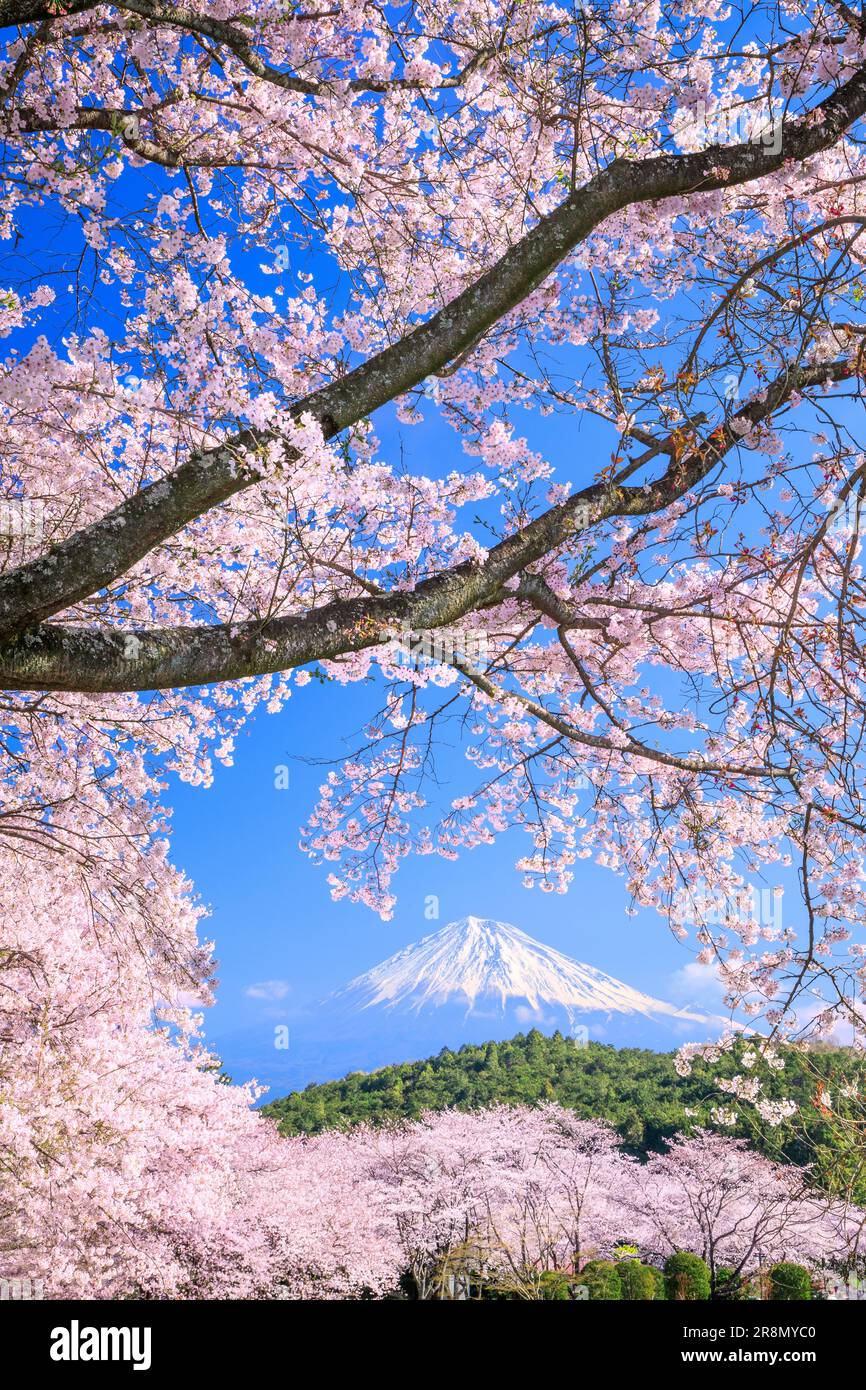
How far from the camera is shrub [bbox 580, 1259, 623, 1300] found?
586 inches

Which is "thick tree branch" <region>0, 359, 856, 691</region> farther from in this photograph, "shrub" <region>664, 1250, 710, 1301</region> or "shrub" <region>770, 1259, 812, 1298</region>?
"shrub" <region>664, 1250, 710, 1301</region>

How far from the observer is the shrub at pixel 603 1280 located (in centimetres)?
1488

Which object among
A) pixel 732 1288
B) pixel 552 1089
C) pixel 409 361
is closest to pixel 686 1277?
pixel 732 1288

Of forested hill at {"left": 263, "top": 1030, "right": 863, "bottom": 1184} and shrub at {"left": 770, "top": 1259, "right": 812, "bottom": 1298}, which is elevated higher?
forested hill at {"left": 263, "top": 1030, "right": 863, "bottom": 1184}

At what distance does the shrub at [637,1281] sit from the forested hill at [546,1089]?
11.3 feet

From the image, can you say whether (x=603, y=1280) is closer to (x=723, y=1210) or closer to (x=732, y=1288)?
(x=732, y=1288)

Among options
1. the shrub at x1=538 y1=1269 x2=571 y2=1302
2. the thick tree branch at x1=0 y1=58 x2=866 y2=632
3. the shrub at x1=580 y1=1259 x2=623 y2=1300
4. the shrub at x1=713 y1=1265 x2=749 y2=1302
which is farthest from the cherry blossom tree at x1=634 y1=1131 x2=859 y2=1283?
the thick tree branch at x1=0 y1=58 x2=866 y2=632

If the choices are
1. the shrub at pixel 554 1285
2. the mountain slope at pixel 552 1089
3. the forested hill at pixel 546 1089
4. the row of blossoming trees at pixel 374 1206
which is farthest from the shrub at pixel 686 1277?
the mountain slope at pixel 552 1089

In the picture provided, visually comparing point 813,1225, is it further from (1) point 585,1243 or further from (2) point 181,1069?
(2) point 181,1069

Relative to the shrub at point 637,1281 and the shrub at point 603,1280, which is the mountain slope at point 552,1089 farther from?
the shrub at point 603,1280

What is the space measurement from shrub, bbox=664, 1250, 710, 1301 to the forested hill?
113 inches

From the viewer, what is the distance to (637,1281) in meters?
15.2

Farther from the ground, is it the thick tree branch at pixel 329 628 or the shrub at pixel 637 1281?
the thick tree branch at pixel 329 628

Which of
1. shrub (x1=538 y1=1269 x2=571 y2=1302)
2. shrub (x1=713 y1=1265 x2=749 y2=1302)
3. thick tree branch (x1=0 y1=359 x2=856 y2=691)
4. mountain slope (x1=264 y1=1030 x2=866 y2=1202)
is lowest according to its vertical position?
shrub (x1=713 y1=1265 x2=749 y2=1302)
